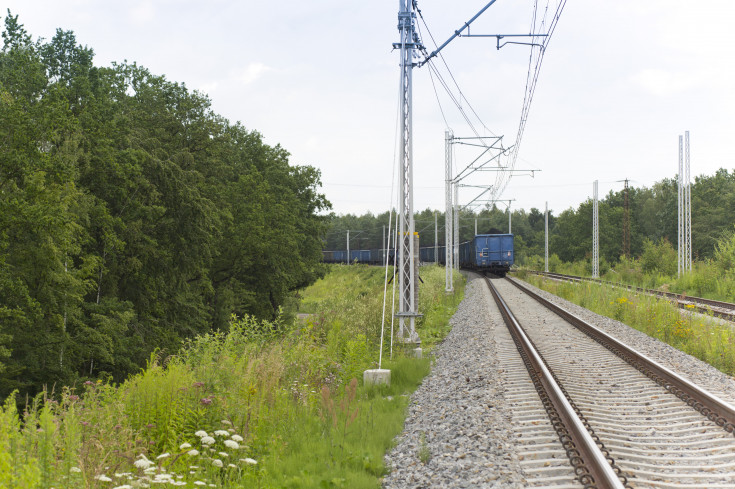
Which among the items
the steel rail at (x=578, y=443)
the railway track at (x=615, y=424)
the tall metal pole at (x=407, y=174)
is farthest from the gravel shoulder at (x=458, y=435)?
the tall metal pole at (x=407, y=174)

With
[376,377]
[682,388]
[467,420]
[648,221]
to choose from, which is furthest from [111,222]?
[648,221]

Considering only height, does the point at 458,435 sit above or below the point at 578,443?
below

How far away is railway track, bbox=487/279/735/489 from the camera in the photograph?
16.6ft

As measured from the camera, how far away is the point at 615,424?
22.0ft

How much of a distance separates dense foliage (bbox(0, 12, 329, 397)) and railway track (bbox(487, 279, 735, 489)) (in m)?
14.8

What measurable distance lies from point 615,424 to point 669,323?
947 centimetres

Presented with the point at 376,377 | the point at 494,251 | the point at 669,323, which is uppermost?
the point at 494,251

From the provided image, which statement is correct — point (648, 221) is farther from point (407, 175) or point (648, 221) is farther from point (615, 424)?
point (615, 424)

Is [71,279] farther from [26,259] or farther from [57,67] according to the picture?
[57,67]

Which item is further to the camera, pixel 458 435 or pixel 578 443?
pixel 458 435

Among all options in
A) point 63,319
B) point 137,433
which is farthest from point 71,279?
point 137,433

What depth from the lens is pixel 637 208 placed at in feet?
331

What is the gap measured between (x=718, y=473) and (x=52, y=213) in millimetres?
18735

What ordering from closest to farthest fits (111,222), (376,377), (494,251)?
(376,377) < (111,222) < (494,251)
